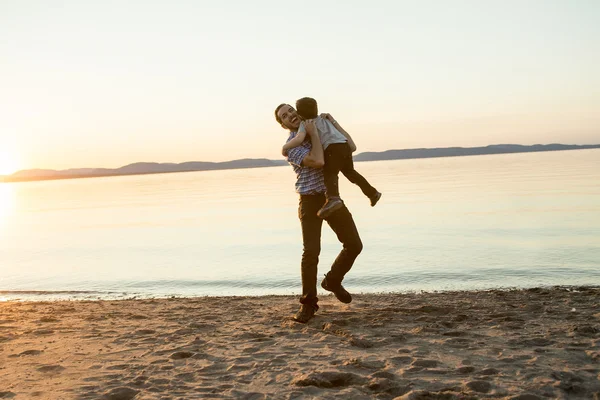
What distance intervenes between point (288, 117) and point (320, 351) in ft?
7.56

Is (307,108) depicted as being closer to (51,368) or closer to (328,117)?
(328,117)

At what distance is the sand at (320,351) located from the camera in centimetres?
419

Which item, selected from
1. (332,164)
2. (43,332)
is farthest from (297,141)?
(43,332)

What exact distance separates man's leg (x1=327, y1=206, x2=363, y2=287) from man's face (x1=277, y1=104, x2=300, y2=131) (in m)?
1.00

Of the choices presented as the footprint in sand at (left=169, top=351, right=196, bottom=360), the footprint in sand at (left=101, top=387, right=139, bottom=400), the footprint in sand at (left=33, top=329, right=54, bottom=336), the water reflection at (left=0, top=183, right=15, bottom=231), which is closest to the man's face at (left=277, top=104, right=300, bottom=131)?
the footprint in sand at (left=169, top=351, right=196, bottom=360)

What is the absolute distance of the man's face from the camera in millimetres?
5855

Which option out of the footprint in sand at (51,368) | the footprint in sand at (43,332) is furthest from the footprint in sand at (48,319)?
the footprint in sand at (51,368)

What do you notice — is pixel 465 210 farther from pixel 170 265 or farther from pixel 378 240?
pixel 170 265

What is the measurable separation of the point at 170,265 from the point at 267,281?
3346mm

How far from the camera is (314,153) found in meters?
5.66

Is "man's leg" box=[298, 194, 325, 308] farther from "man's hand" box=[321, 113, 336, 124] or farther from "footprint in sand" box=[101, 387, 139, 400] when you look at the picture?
"footprint in sand" box=[101, 387, 139, 400]

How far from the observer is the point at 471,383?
4.13 m

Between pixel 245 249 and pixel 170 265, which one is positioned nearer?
pixel 170 265

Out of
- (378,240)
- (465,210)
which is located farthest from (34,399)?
(465,210)
